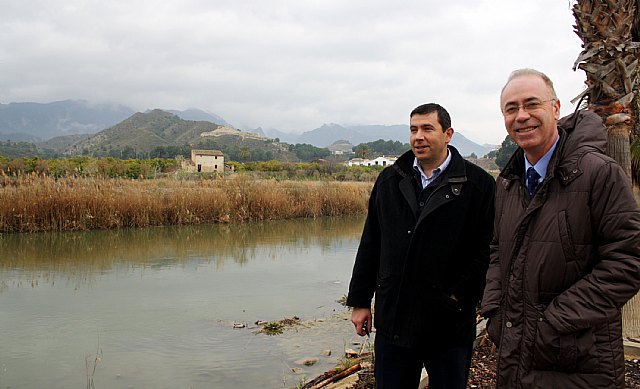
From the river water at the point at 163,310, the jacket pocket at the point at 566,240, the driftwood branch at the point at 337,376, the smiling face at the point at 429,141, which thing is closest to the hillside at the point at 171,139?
the river water at the point at 163,310

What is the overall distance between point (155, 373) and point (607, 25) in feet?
12.6

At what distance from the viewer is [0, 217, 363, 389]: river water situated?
13.6 ft

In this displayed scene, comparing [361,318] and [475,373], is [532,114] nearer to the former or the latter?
[361,318]

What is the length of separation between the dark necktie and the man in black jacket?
486 mm

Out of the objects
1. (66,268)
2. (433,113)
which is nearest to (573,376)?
(433,113)

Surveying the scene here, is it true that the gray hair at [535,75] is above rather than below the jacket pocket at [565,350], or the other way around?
above

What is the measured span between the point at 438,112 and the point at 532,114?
0.68m

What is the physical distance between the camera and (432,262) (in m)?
2.12

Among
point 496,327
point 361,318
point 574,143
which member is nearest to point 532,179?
point 574,143

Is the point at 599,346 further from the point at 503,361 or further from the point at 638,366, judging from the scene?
the point at 638,366

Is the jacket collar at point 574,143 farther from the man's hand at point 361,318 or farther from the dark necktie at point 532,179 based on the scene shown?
the man's hand at point 361,318

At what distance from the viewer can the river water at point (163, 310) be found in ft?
13.6

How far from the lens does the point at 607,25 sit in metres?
2.90

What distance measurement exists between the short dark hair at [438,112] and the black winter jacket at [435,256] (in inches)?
6.2
